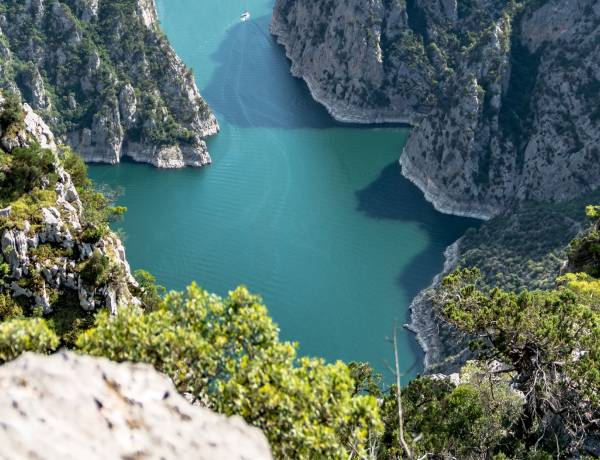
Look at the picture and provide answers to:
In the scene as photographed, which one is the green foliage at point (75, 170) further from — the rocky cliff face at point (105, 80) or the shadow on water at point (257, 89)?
the shadow on water at point (257, 89)

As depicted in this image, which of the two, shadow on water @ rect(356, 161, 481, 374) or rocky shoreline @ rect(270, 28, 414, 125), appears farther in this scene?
rocky shoreline @ rect(270, 28, 414, 125)

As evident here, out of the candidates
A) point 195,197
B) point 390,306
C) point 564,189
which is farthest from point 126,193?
point 564,189

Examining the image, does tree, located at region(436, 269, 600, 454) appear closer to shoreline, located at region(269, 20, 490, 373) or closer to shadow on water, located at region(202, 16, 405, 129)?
shoreline, located at region(269, 20, 490, 373)

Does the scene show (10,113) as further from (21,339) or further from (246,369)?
(246,369)

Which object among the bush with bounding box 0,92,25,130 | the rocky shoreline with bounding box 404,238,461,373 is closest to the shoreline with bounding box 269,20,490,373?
the rocky shoreline with bounding box 404,238,461,373

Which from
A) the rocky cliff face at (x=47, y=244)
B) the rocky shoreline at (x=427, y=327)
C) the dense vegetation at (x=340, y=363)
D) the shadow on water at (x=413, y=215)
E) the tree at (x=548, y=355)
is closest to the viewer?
the dense vegetation at (x=340, y=363)

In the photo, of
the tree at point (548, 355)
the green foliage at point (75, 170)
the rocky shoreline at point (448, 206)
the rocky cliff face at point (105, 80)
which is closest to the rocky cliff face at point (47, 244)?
the green foliage at point (75, 170)
